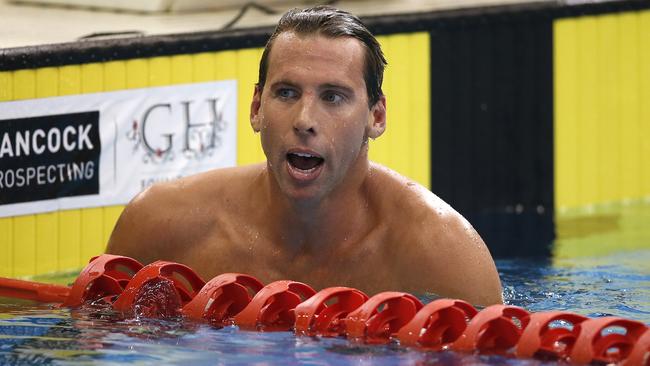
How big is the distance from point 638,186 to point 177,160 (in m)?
2.95

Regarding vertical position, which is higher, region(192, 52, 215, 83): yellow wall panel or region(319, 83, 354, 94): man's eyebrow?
region(192, 52, 215, 83): yellow wall panel

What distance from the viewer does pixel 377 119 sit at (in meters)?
3.92

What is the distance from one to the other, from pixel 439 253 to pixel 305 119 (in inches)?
21.9

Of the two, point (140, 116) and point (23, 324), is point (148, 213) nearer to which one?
point (23, 324)

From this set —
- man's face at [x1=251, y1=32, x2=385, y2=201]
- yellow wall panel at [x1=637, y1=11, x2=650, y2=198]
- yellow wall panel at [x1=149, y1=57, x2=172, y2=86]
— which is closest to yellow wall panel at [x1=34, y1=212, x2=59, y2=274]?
yellow wall panel at [x1=149, y1=57, x2=172, y2=86]

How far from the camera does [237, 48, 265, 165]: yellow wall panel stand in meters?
6.68

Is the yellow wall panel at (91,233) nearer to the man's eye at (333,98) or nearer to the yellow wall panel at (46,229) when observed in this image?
the yellow wall panel at (46,229)

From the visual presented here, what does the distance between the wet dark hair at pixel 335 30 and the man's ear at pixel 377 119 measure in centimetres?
3

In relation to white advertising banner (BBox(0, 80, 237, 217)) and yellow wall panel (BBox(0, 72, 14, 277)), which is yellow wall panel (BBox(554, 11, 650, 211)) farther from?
yellow wall panel (BBox(0, 72, 14, 277))

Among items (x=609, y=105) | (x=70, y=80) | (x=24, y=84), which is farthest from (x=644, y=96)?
(x=24, y=84)

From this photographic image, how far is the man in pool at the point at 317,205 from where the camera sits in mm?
3701

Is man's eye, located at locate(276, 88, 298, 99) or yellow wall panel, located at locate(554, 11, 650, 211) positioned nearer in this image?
man's eye, located at locate(276, 88, 298, 99)

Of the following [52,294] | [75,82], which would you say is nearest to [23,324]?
[52,294]

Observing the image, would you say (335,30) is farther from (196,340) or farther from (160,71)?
(160,71)
